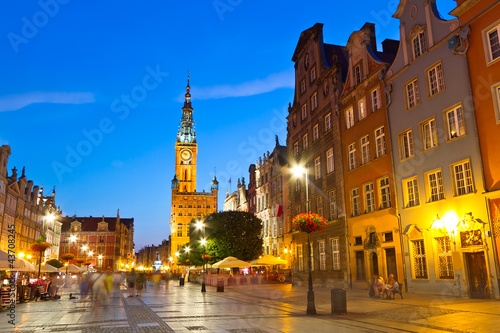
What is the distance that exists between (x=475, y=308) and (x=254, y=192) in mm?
53428

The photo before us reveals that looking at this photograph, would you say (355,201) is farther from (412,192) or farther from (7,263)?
(7,263)

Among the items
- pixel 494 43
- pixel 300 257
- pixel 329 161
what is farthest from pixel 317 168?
pixel 494 43

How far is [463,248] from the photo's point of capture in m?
19.5

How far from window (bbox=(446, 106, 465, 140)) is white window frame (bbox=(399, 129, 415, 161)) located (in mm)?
3032

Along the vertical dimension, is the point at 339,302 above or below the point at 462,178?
below

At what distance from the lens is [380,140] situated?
27.4 meters

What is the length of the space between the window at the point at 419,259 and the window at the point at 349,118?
10950mm

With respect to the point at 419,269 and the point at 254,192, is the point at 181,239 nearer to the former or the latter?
the point at 254,192

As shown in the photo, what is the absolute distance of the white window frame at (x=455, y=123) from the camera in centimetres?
2031

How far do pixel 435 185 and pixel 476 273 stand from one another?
5011 millimetres

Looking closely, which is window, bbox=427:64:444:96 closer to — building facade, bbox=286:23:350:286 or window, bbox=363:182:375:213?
window, bbox=363:182:375:213

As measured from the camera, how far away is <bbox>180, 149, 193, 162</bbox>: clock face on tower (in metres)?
152

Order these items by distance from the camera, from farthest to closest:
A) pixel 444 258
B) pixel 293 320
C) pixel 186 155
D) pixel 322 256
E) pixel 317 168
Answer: pixel 186 155 → pixel 317 168 → pixel 322 256 → pixel 444 258 → pixel 293 320

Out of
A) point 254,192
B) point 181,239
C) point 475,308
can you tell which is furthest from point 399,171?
point 181,239
